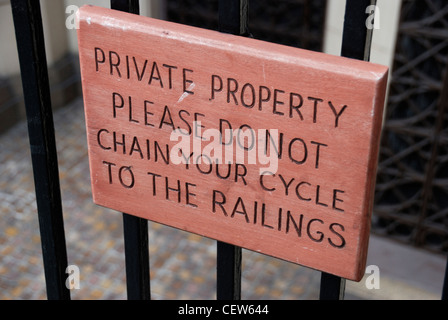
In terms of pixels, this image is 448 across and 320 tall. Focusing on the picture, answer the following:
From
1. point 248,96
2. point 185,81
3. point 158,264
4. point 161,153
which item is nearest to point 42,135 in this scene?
point 161,153

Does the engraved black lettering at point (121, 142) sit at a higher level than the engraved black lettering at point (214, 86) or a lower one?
lower

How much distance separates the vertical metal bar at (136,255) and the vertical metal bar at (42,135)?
0.60ft

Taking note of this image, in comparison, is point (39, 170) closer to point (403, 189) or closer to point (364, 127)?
point (364, 127)

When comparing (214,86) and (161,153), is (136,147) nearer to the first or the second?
(161,153)

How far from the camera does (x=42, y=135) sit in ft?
5.55

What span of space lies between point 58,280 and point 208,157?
0.59 meters

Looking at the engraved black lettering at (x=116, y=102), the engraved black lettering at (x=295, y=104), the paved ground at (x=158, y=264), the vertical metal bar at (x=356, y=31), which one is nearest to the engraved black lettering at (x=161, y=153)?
the engraved black lettering at (x=116, y=102)

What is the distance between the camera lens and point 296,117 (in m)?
1.37

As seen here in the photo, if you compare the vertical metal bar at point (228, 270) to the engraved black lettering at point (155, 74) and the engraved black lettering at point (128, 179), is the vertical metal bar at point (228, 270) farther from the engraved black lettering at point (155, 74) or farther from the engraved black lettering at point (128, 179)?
the engraved black lettering at point (155, 74)

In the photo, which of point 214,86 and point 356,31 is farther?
point 214,86

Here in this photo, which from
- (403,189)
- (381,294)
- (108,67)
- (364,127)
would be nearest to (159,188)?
(108,67)

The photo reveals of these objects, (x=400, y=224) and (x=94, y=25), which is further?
(x=400, y=224)

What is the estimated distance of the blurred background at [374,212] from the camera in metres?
5.69

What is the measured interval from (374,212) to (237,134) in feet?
16.8
